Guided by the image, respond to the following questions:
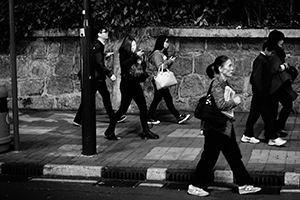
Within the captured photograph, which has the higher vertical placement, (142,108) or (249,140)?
(142,108)

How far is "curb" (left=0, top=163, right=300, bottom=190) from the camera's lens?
29.4 ft

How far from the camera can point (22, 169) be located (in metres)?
9.89

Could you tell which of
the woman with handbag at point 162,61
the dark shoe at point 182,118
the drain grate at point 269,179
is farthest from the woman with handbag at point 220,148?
the dark shoe at point 182,118

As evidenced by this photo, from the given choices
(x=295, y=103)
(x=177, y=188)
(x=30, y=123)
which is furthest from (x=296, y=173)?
(x=30, y=123)

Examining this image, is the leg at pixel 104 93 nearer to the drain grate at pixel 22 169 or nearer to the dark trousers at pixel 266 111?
the dark trousers at pixel 266 111

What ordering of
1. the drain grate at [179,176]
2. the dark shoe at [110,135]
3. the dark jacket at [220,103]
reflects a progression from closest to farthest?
1. the dark jacket at [220,103]
2. the drain grate at [179,176]
3. the dark shoe at [110,135]

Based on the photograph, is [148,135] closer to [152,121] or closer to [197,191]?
[152,121]

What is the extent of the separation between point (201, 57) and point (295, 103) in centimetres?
206

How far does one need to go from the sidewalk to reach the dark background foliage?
2.46m

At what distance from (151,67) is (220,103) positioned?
5.52 m

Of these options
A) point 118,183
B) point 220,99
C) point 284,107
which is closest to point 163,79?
point 284,107

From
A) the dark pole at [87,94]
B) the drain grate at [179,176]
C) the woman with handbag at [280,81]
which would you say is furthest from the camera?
the woman with handbag at [280,81]

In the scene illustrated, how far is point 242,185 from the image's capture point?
8.48 metres

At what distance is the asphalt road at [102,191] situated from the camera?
8.39 metres
